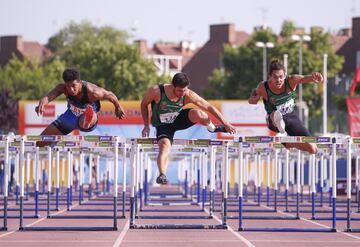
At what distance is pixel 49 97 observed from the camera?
2439 centimetres

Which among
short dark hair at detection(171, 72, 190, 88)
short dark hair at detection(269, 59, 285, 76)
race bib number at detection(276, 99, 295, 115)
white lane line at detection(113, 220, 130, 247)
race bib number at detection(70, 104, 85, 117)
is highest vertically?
short dark hair at detection(269, 59, 285, 76)

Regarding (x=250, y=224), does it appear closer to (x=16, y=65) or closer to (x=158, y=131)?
(x=158, y=131)

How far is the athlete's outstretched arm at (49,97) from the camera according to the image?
23922 millimetres

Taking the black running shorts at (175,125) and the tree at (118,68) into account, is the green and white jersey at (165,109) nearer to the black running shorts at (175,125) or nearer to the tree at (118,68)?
the black running shorts at (175,125)

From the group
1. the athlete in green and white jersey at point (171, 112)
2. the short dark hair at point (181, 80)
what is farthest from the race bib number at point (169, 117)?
the short dark hair at point (181, 80)

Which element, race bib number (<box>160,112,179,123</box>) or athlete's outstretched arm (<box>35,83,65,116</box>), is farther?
race bib number (<box>160,112,179,123</box>)

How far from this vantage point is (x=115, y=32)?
139375 millimetres

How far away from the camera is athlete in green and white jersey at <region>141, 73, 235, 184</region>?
23959 millimetres

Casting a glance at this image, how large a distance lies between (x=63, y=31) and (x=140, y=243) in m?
124

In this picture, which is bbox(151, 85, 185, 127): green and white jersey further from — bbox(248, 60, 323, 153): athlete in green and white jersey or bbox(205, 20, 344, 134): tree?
bbox(205, 20, 344, 134): tree

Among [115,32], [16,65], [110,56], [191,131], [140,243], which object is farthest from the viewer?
[115,32]

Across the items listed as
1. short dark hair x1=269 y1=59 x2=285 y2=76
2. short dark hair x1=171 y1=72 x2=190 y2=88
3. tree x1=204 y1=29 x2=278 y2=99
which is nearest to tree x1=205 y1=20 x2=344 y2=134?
tree x1=204 y1=29 x2=278 y2=99

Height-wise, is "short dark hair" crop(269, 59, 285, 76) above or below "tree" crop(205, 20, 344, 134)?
below

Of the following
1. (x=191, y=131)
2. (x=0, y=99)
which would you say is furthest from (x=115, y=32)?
(x=191, y=131)
